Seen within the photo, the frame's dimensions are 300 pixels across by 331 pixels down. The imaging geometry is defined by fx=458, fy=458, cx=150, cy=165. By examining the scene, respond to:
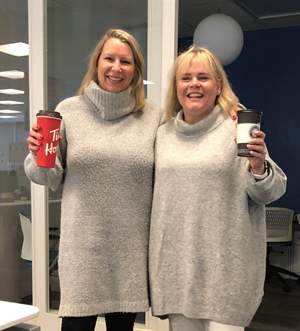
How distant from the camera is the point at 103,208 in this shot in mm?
1511

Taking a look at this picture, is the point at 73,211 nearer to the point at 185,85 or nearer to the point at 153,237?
the point at 153,237

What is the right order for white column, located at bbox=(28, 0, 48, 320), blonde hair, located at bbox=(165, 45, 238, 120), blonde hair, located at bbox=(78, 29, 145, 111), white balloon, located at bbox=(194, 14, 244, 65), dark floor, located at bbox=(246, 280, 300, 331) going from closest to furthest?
blonde hair, located at bbox=(165, 45, 238, 120) < blonde hair, located at bbox=(78, 29, 145, 111) < white column, located at bbox=(28, 0, 48, 320) < dark floor, located at bbox=(246, 280, 300, 331) < white balloon, located at bbox=(194, 14, 244, 65)

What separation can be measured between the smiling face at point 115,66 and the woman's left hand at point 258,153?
1.76 ft

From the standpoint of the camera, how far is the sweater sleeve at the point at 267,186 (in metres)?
1.35

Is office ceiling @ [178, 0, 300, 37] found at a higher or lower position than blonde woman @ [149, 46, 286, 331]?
higher

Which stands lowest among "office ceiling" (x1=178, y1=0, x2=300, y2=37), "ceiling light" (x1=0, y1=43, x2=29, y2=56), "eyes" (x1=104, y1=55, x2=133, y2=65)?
"eyes" (x1=104, y1=55, x2=133, y2=65)

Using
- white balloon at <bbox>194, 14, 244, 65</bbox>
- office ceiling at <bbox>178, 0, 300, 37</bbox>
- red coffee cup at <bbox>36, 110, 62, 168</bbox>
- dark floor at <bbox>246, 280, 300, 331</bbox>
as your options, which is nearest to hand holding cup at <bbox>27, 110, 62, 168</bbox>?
red coffee cup at <bbox>36, 110, 62, 168</bbox>

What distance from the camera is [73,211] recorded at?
1.52 metres

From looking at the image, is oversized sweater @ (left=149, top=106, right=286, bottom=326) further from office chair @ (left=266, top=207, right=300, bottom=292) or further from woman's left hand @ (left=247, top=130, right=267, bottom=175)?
office chair @ (left=266, top=207, right=300, bottom=292)

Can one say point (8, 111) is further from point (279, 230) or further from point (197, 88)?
point (279, 230)

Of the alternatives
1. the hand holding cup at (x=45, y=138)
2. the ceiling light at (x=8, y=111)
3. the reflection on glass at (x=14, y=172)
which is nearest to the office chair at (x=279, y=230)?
the reflection on glass at (x=14, y=172)

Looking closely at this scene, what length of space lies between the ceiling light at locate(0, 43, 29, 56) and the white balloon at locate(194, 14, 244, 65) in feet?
4.86

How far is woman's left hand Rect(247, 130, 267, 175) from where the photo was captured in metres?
1.28

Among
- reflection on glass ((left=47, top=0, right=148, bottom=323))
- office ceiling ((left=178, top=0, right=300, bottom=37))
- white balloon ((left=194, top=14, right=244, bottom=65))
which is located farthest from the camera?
office ceiling ((left=178, top=0, right=300, bottom=37))
